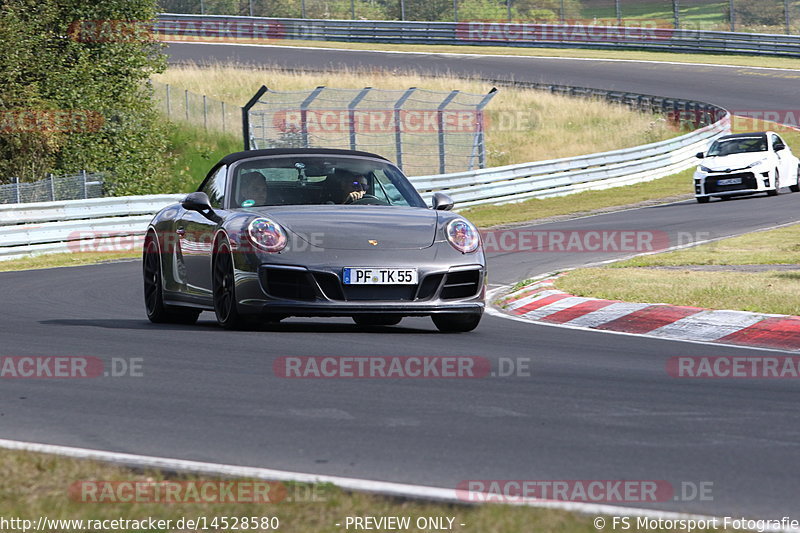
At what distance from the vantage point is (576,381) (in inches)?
286

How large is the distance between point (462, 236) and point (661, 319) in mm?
2055

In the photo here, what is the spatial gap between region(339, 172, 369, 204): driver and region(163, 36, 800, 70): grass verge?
144 feet

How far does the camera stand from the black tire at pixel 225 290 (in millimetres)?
9250

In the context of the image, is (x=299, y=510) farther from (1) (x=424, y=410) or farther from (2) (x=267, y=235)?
(2) (x=267, y=235)

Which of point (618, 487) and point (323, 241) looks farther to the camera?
point (323, 241)

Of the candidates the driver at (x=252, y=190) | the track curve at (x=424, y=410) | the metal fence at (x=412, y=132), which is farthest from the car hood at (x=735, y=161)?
the driver at (x=252, y=190)

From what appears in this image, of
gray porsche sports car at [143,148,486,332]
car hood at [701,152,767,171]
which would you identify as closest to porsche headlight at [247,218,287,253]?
gray porsche sports car at [143,148,486,332]

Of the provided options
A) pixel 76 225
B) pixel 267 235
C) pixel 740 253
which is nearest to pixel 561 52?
pixel 76 225

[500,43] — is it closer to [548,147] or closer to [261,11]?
[261,11]

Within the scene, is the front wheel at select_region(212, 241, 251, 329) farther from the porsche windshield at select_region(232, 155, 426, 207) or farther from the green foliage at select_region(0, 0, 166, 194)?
the green foliage at select_region(0, 0, 166, 194)

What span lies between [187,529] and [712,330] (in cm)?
662

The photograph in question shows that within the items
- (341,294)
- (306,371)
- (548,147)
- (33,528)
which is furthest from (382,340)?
(548,147)

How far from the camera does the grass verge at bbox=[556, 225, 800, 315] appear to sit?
1093cm

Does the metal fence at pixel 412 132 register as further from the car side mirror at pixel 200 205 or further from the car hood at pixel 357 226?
the car hood at pixel 357 226
